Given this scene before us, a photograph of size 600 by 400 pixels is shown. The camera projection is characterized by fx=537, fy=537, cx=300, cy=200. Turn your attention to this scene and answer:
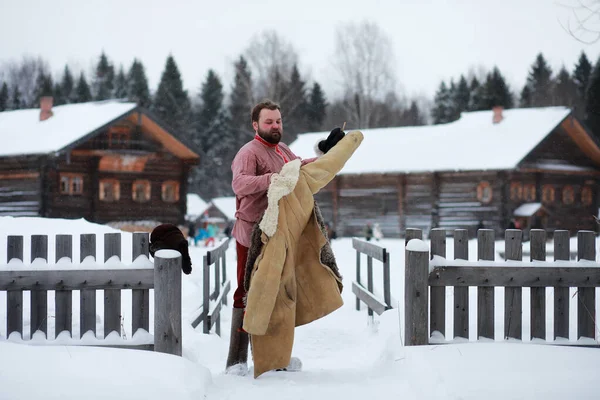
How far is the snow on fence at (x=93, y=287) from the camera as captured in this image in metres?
3.42

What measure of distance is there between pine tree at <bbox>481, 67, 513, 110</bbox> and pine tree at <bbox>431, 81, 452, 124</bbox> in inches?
165

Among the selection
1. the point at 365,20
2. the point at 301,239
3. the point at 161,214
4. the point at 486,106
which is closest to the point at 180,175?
the point at 161,214

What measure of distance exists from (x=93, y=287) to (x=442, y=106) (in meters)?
48.1

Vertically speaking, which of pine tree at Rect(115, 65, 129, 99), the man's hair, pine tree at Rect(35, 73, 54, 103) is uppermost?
pine tree at Rect(115, 65, 129, 99)

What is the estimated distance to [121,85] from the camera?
46.9m

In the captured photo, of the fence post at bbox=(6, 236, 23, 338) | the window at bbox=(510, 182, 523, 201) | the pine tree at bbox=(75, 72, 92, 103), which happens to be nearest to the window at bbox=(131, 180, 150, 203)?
the window at bbox=(510, 182, 523, 201)

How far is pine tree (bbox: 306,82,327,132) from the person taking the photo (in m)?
42.5

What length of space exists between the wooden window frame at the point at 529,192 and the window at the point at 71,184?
60.7 ft

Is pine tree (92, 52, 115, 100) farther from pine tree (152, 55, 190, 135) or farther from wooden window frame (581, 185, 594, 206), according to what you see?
wooden window frame (581, 185, 594, 206)

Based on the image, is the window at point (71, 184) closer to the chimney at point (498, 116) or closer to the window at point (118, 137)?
the window at point (118, 137)

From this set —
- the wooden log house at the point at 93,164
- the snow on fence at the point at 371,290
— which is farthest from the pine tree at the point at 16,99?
the snow on fence at the point at 371,290

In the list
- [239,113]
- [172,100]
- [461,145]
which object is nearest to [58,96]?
[172,100]

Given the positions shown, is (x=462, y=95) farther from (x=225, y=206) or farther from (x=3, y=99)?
(x=3, y=99)

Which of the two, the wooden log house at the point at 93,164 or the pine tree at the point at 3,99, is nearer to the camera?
the pine tree at the point at 3,99
